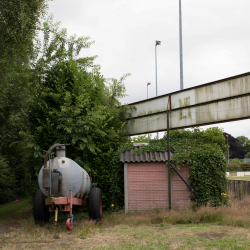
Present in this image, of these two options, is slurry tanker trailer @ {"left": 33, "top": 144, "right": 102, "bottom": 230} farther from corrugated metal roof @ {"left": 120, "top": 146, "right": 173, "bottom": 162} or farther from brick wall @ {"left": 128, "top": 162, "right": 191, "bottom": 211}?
brick wall @ {"left": 128, "top": 162, "right": 191, "bottom": 211}

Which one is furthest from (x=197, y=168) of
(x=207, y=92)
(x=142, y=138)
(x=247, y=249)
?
(x=142, y=138)

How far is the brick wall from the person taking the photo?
45.2ft

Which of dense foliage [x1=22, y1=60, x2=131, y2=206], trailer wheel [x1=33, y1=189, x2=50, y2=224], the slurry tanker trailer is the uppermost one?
dense foliage [x1=22, y1=60, x2=131, y2=206]

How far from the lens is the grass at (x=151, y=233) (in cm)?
770

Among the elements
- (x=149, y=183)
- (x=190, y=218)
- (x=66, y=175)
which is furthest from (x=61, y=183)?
(x=149, y=183)

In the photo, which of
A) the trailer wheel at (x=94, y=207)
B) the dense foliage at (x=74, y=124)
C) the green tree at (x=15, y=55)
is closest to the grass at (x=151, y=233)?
the trailer wheel at (x=94, y=207)

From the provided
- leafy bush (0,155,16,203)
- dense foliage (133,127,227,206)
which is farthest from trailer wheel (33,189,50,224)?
leafy bush (0,155,16,203)

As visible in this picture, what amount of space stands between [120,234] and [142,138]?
1825 cm

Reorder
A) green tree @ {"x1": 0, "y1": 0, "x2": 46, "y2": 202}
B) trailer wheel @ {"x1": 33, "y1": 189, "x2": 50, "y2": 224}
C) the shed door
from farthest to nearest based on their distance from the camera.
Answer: the shed door < green tree @ {"x1": 0, "y1": 0, "x2": 46, "y2": 202} < trailer wheel @ {"x1": 33, "y1": 189, "x2": 50, "y2": 224}

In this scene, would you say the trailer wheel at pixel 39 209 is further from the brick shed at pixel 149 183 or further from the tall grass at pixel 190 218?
the brick shed at pixel 149 183

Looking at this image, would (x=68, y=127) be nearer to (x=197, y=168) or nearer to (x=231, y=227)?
(x=197, y=168)

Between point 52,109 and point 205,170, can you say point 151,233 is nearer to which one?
point 205,170

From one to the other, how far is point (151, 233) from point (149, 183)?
486 centimetres

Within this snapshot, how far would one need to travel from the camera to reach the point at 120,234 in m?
9.17
